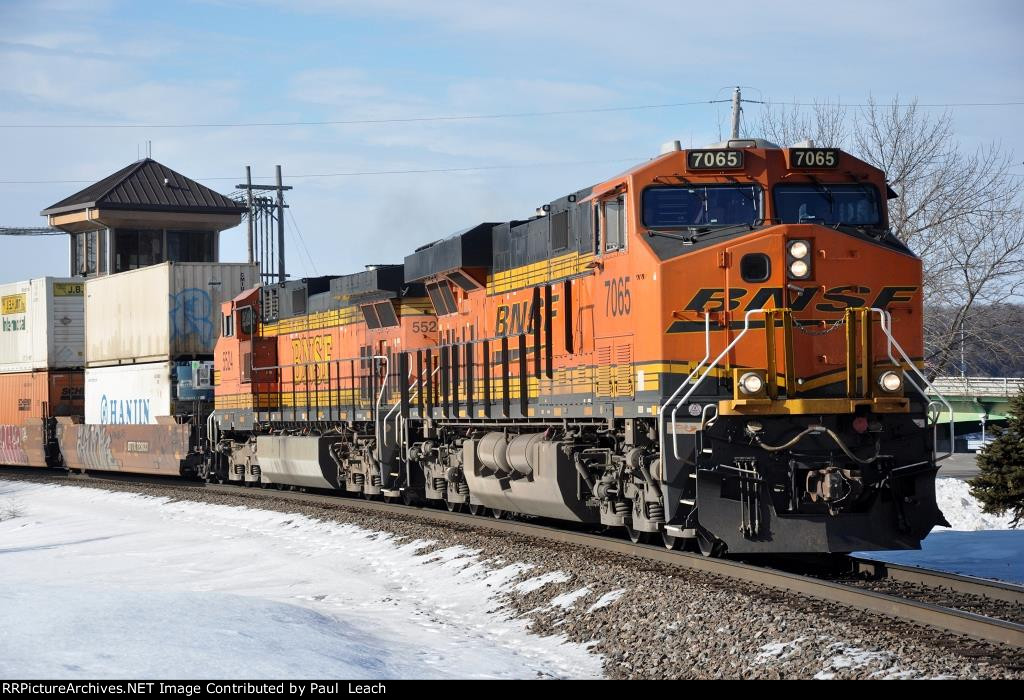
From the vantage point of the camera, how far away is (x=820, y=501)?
10.7 metres

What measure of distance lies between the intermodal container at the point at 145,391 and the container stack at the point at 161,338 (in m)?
0.02

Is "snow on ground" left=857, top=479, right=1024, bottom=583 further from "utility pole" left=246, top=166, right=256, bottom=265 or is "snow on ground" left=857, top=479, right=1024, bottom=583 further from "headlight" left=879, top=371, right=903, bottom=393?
"utility pole" left=246, top=166, right=256, bottom=265

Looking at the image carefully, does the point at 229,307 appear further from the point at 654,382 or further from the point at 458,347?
the point at 654,382

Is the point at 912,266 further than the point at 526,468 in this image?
No

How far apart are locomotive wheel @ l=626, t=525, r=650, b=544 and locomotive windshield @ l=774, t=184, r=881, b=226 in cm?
363

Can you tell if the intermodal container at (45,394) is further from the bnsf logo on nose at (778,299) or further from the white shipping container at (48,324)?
the bnsf logo on nose at (778,299)

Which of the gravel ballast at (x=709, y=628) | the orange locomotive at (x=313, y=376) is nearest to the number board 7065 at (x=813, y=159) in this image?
the gravel ballast at (x=709, y=628)

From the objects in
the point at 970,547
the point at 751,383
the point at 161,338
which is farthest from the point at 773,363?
the point at 161,338

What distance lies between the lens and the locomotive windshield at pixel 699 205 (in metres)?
11.6

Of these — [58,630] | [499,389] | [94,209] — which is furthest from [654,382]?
[94,209]

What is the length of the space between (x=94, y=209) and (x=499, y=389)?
3156cm

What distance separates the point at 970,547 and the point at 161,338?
20.9m

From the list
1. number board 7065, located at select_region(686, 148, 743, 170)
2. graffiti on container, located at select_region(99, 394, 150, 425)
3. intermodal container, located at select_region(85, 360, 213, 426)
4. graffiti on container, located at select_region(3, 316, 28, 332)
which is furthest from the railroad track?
graffiti on container, located at select_region(3, 316, 28, 332)

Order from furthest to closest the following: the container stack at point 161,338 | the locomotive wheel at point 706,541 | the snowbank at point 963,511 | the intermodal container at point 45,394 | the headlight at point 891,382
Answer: the intermodal container at point 45,394 → the container stack at point 161,338 → the snowbank at point 963,511 → the locomotive wheel at point 706,541 → the headlight at point 891,382
